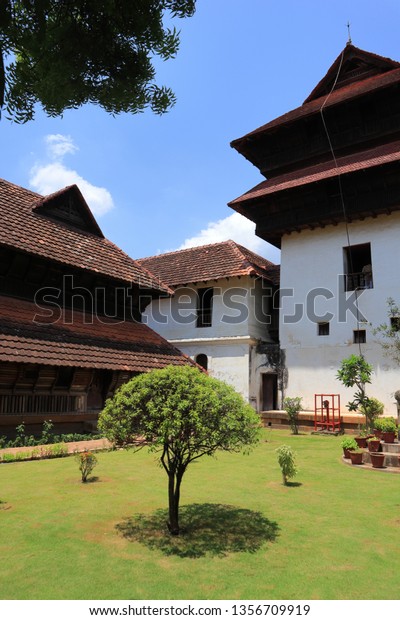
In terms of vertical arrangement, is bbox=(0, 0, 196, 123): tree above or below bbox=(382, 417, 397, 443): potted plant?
above

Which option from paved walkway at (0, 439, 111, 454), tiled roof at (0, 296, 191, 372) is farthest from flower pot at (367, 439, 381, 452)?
tiled roof at (0, 296, 191, 372)

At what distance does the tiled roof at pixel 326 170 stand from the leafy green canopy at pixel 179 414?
1434 centimetres

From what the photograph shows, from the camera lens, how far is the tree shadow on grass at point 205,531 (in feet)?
15.4

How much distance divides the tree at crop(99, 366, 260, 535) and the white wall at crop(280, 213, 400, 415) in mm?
13198

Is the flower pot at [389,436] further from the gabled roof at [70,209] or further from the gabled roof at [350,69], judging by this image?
the gabled roof at [350,69]

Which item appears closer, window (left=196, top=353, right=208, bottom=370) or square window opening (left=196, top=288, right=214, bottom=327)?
window (left=196, top=353, right=208, bottom=370)

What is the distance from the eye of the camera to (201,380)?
17.5 ft

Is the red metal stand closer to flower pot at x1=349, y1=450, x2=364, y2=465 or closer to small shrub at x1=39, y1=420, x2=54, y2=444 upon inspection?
flower pot at x1=349, y1=450, x2=364, y2=465

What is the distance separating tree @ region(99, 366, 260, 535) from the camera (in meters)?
4.92

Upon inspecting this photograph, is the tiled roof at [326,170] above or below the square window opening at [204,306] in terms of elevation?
above

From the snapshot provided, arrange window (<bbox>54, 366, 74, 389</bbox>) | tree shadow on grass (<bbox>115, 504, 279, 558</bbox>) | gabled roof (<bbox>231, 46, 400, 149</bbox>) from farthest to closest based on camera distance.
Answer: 1. gabled roof (<bbox>231, 46, 400, 149</bbox>)
2. window (<bbox>54, 366, 74, 389</bbox>)
3. tree shadow on grass (<bbox>115, 504, 279, 558</bbox>)

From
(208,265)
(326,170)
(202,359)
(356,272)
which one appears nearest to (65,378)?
(202,359)

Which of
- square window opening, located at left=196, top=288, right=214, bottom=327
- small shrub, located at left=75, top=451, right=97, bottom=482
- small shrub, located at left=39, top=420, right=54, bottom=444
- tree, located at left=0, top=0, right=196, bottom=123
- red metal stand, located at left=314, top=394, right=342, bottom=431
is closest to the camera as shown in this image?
tree, located at left=0, top=0, right=196, bottom=123

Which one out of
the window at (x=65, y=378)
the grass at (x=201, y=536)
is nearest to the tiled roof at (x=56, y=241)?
the window at (x=65, y=378)
